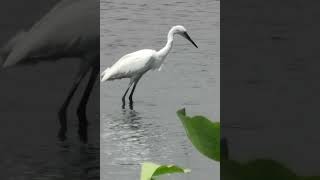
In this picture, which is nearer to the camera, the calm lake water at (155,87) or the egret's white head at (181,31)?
the calm lake water at (155,87)

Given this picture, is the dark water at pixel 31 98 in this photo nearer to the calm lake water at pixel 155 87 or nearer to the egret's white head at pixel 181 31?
the calm lake water at pixel 155 87

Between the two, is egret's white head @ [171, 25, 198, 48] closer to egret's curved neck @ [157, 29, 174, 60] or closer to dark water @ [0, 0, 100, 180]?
egret's curved neck @ [157, 29, 174, 60]

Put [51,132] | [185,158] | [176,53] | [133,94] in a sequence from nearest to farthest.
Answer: [51,132] < [185,158] < [133,94] < [176,53]

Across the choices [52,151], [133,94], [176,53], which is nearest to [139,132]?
[133,94]

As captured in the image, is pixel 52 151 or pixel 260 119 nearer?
pixel 260 119

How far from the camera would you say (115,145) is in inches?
65.4

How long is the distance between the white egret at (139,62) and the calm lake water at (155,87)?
19 mm

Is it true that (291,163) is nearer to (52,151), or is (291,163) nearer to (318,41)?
(318,41)

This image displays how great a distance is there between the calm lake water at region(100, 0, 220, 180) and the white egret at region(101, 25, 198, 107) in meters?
0.02

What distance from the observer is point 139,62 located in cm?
187

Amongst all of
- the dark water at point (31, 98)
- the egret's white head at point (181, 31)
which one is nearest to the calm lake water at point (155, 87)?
the egret's white head at point (181, 31)

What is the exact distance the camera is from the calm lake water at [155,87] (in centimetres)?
155

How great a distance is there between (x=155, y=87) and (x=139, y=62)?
0.20m

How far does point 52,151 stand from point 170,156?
1.28 meters
